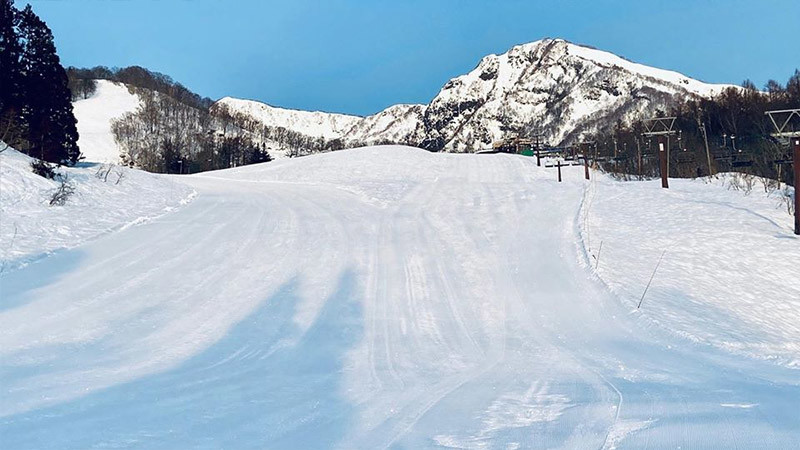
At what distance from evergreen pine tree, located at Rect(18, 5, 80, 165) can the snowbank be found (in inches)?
841

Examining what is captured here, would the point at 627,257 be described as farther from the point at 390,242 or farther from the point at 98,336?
the point at 98,336

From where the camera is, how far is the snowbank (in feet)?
31.6

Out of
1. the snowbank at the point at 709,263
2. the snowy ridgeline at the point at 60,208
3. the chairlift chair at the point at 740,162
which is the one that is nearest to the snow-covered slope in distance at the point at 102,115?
the snowy ridgeline at the point at 60,208

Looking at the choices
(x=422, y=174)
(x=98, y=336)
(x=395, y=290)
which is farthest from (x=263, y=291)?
(x=422, y=174)

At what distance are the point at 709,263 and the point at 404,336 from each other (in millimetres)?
9259

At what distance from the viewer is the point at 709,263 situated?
46.6ft

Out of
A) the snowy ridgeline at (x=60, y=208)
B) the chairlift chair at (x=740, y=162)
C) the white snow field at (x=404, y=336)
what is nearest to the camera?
the white snow field at (x=404, y=336)

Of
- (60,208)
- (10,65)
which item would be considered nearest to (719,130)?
(10,65)

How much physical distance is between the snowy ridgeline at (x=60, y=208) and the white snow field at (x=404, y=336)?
69cm

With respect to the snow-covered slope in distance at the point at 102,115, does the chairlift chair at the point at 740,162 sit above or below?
below

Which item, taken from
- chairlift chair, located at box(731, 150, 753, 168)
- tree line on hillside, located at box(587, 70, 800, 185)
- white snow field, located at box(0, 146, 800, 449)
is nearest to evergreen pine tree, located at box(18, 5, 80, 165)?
white snow field, located at box(0, 146, 800, 449)

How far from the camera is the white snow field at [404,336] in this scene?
5.02 metres

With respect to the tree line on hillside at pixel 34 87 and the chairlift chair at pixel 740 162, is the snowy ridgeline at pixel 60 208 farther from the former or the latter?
the chairlift chair at pixel 740 162

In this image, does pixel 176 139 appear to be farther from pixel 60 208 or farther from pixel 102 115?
pixel 60 208
